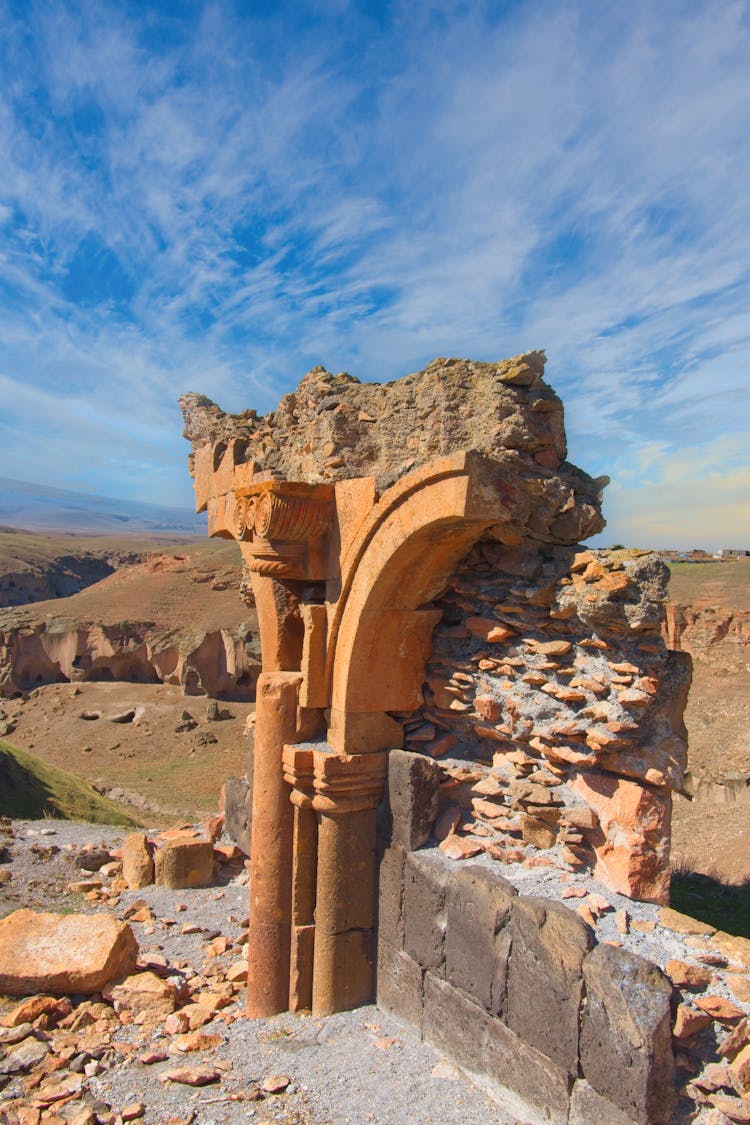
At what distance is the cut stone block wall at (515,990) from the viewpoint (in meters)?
2.62

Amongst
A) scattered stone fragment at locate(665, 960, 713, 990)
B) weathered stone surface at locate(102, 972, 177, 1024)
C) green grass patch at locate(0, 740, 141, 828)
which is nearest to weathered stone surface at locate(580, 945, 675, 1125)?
scattered stone fragment at locate(665, 960, 713, 990)

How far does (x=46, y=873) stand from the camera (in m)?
6.24

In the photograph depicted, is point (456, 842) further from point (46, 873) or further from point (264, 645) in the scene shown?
point (46, 873)

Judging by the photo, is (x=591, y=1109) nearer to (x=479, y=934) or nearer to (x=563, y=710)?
(x=479, y=934)

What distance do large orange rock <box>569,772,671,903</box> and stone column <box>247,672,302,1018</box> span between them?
1.87 meters

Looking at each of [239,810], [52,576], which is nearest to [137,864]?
[239,810]

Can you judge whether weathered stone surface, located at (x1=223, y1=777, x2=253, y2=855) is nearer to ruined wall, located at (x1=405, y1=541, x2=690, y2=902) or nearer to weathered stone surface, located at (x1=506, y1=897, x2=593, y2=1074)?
ruined wall, located at (x1=405, y1=541, x2=690, y2=902)

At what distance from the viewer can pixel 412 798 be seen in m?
4.09

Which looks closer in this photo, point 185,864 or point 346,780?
point 346,780

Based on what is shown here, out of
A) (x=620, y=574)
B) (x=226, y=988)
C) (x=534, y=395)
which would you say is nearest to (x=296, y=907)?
(x=226, y=988)

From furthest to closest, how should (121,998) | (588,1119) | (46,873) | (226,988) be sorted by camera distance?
(46,873)
(226,988)
(121,998)
(588,1119)

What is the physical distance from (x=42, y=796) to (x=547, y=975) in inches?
303

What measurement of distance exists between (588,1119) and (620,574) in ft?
7.20

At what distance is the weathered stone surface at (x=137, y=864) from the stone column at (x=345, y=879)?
254cm
